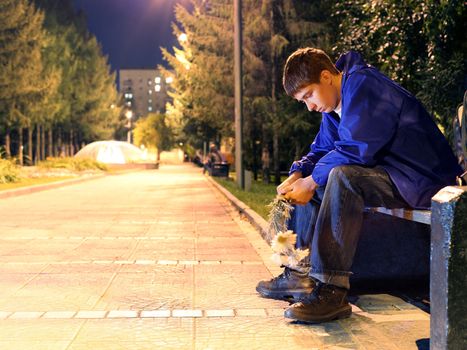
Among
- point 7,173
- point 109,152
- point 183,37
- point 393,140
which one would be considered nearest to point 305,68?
point 393,140

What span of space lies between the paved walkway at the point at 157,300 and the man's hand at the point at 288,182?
0.86m

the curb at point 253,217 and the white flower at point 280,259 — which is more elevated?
the white flower at point 280,259

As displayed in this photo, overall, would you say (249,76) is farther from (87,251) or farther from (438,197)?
(438,197)

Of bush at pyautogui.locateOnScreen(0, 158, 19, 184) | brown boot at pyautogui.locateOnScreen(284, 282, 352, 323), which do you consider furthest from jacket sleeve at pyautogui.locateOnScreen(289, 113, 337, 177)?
bush at pyautogui.locateOnScreen(0, 158, 19, 184)

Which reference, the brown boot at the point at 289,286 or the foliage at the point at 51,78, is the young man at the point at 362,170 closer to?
the brown boot at the point at 289,286

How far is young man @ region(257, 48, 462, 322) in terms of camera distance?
342cm

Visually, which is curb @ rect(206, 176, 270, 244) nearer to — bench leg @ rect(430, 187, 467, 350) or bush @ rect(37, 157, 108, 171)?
bench leg @ rect(430, 187, 467, 350)

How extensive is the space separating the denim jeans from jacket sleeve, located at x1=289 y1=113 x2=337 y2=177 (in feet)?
2.44

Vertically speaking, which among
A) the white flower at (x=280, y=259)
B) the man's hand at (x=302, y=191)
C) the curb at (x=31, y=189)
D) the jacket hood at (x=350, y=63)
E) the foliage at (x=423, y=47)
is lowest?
the curb at (x=31, y=189)

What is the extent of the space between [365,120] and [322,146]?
0.97 metres

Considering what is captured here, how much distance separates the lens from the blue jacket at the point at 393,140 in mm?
3400

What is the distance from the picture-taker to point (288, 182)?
4.12 metres

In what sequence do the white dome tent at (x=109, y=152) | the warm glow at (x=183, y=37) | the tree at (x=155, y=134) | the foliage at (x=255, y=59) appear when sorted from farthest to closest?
the tree at (x=155, y=134) → the white dome tent at (x=109, y=152) → the warm glow at (x=183, y=37) → the foliage at (x=255, y=59)

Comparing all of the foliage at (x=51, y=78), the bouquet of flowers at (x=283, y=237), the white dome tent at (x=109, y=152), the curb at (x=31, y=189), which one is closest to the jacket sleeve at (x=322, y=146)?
the bouquet of flowers at (x=283, y=237)
